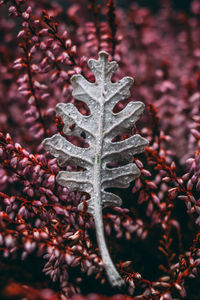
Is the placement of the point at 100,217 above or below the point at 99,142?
below

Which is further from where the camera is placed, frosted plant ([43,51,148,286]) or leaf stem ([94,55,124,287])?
frosted plant ([43,51,148,286])

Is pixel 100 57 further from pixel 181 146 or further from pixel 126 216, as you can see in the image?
pixel 181 146

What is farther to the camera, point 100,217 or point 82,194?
point 82,194

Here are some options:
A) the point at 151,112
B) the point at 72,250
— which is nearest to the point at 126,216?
the point at 72,250

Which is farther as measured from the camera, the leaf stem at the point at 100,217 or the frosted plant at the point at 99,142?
the frosted plant at the point at 99,142
